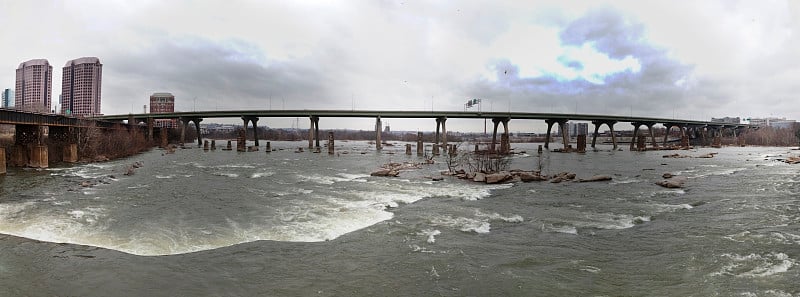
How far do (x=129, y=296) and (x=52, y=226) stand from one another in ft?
32.6

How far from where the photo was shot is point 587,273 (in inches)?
422

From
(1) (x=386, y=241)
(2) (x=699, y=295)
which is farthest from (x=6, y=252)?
(2) (x=699, y=295)

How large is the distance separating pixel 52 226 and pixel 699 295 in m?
21.4

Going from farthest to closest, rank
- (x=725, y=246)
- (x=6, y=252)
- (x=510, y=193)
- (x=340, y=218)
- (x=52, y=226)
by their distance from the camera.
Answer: (x=510, y=193) → (x=340, y=218) → (x=52, y=226) → (x=725, y=246) → (x=6, y=252)

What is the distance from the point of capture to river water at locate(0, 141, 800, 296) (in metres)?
9.68

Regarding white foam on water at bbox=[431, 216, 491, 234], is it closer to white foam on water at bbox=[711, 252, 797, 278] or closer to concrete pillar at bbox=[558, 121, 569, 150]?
white foam on water at bbox=[711, 252, 797, 278]

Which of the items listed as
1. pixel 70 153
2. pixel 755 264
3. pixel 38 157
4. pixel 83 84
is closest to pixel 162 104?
pixel 83 84

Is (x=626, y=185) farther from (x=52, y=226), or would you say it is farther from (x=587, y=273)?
(x=52, y=226)

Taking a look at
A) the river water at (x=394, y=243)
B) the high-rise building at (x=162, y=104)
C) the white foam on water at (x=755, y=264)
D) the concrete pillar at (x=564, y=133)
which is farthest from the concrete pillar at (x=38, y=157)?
the high-rise building at (x=162, y=104)

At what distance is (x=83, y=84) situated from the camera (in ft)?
505

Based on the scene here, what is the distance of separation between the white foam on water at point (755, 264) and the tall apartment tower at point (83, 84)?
18808 cm

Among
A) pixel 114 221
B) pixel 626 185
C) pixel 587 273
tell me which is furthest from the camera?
pixel 626 185

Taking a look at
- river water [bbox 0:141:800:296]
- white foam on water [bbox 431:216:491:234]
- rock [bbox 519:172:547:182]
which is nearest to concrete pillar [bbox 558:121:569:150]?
rock [bbox 519:172:547:182]

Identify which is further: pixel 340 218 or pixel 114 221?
pixel 340 218
